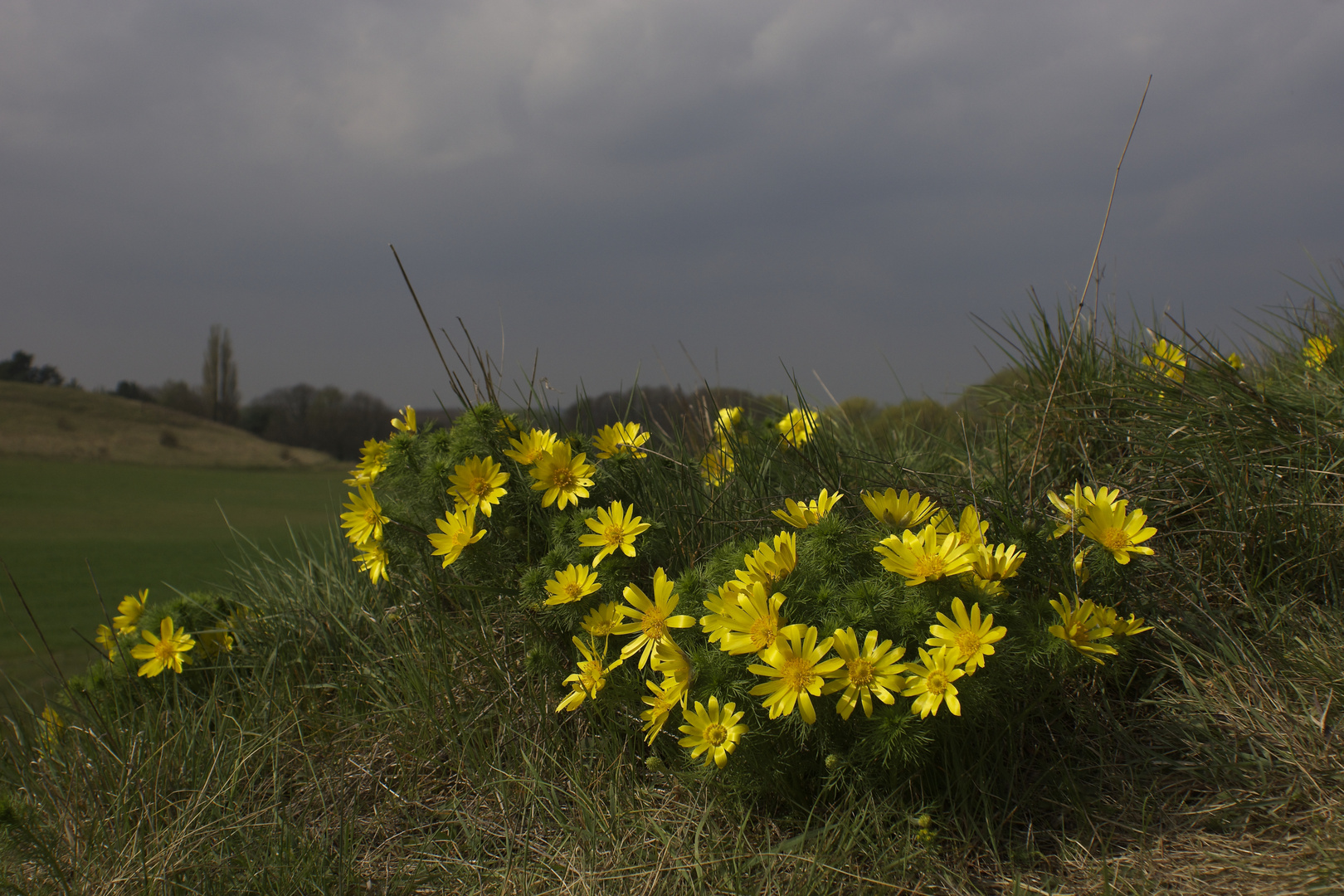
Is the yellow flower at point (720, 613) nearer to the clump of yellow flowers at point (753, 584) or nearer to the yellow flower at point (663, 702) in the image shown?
the clump of yellow flowers at point (753, 584)

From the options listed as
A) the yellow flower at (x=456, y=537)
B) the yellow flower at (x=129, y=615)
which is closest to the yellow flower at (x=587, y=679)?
the yellow flower at (x=456, y=537)

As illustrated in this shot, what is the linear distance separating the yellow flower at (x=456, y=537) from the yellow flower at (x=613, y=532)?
272 millimetres

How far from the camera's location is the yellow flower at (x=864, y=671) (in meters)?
1.25

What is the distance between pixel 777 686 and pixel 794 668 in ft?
0.16

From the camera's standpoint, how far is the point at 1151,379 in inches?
96.7

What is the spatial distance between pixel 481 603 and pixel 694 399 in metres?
1.53

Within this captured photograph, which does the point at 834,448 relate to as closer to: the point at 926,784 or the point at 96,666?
the point at 926,784

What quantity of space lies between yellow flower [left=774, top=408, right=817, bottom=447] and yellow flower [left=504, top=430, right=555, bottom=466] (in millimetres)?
817

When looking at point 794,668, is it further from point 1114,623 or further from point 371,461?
point 371,461

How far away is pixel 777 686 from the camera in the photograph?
126cm

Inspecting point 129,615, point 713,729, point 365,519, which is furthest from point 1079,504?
point 129,615

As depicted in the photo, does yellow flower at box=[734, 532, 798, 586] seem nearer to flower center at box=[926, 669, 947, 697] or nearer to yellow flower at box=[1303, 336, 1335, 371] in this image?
flower center at box=[926, 669, 947, 697]

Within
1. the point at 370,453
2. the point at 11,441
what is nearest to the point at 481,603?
the point at 370,453

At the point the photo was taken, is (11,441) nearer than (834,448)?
No
